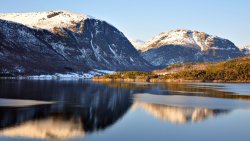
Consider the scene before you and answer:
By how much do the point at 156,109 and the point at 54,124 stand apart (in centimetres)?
3080

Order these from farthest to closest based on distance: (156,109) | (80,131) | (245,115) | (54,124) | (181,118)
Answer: (156,109)
(245,115)
(181,118)
(54,124)
(80,131)

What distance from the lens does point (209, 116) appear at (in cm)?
8131

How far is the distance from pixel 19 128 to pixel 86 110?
88.7 ft

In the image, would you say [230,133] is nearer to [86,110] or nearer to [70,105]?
[86,110]

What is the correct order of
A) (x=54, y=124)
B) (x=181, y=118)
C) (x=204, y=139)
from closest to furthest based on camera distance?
(x=204, y=139) → (x=54, y=124) → (x=181, y=118)

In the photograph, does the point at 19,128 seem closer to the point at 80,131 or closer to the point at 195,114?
the point at 80,131

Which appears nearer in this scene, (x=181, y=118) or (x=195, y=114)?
(x=181, y=118)

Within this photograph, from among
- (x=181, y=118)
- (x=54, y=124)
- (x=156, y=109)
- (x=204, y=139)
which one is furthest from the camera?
(x=156, y=109)

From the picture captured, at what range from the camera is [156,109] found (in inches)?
3575

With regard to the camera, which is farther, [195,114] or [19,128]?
[195,114]

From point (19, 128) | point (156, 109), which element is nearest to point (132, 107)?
point (156, 109)

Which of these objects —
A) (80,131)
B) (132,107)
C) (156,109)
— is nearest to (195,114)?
(156,109)

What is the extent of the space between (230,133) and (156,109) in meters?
30.0

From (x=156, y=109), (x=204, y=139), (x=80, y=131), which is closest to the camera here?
(x=204, y=139)
